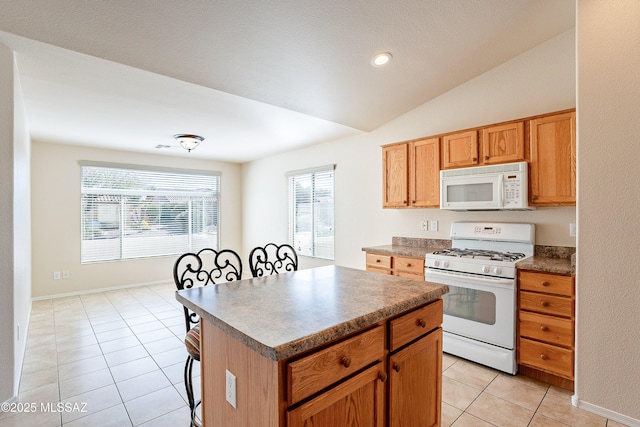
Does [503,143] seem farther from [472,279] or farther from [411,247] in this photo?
[411,247]

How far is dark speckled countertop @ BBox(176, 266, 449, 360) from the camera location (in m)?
1.07

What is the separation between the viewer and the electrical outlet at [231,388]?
47.8 inches

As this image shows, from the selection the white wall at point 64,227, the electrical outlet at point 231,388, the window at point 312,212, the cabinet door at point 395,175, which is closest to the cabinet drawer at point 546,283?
the cabinet door at point 395,175

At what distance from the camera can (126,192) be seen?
5.57 metres

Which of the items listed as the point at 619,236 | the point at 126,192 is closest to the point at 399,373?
the point at 619,236

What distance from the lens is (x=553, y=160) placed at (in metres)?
2.59

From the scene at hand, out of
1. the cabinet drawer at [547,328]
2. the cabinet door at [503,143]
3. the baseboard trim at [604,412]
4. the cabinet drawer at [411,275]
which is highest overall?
the cabinet door at [503,143]

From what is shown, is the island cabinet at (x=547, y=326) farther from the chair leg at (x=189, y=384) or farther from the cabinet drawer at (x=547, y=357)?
the chair leg at (x=189, y=384)

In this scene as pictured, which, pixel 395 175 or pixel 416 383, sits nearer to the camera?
pixel 416 383

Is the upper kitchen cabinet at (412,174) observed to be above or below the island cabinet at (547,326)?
above

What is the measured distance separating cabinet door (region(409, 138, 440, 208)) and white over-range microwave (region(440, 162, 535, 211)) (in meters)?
0.14

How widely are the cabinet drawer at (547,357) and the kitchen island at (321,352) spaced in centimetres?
124

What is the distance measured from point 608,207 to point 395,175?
1974 mm

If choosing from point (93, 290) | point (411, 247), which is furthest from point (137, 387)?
point (93, 290)
